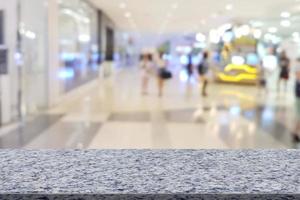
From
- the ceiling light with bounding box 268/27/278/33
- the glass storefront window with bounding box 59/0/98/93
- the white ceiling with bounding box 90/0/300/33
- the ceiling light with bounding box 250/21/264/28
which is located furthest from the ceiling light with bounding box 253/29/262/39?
the glass storefront window with bounding box 59/0/98/93

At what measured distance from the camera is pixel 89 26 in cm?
2022

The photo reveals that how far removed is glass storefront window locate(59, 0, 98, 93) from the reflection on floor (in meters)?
1.59

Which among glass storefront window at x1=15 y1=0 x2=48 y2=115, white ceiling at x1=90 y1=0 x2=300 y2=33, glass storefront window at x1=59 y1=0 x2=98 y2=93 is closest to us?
glass storefront window at x1=15 y1=0 x2=48 y2=115

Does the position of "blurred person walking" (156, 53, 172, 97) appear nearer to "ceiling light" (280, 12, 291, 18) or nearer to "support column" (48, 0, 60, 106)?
"support column" (48, 0, 60, 106)

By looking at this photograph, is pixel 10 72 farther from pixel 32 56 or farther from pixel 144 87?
pixel 144 87

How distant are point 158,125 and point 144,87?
296 inches

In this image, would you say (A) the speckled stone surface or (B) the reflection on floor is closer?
(A) the speckled stone surface

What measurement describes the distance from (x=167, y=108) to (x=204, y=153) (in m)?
10.3

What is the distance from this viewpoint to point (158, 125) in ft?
29.6

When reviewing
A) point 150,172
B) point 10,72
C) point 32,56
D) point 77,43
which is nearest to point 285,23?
point 77,43

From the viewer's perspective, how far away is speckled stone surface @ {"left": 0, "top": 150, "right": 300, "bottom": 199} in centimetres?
118

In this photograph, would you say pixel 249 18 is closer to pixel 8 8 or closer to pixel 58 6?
pixel 58 6

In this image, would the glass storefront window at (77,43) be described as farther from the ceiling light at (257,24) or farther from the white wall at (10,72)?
the ceiling light at (257,24)

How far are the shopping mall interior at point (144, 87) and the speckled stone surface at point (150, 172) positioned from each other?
5.06 meters
